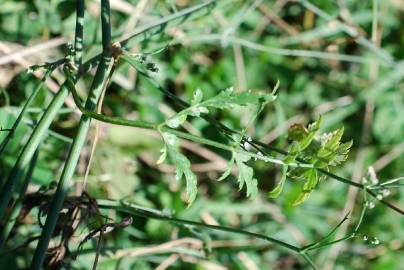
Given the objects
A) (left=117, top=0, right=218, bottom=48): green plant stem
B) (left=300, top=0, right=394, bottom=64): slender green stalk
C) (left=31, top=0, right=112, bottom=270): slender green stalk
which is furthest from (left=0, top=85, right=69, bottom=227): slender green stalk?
(left=300, top=0, right=394, bottom=64): slender green stalk

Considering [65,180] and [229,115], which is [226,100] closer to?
[65,180]

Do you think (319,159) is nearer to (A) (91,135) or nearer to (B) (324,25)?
(A) (91,135)

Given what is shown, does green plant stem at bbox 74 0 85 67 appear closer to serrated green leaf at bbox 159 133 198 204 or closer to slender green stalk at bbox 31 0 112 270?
slender green stalk at bbox 31 0 112 270

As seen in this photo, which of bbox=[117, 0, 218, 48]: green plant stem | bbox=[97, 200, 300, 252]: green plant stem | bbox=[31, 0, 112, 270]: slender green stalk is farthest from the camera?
bbox=[117, 0, 218, 48]: green plant stem

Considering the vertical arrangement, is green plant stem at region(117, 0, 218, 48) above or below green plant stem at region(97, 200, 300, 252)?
above

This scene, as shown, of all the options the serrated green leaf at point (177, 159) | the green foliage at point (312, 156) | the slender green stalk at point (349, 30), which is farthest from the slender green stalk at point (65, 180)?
the slender green stalk at point (349, 30)

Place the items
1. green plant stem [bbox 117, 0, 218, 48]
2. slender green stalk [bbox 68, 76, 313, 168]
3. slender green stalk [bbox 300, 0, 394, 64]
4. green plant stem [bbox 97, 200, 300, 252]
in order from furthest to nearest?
slender green stalk [bbox 300, 0, 394, 64], green plant stem [bbox 117, 0, 218, 48], green plant stem [bbox 97, 200, 300, 252], slender green stalk [bbox 68, 76, 313, 168]

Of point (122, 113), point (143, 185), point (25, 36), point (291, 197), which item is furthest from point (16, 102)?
point (291, 197)

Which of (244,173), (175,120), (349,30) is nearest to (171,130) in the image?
(175,120)
